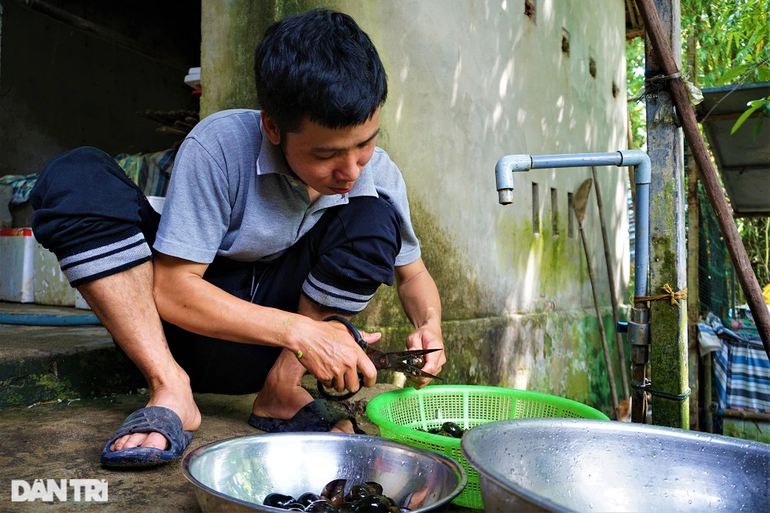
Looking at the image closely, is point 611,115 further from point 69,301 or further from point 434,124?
point 69,301

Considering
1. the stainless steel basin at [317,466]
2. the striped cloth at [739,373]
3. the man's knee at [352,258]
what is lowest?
the striped cloth at [739,373]

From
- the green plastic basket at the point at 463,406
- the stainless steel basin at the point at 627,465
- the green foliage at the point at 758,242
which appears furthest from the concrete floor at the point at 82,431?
the green foliage at the point at 758,242

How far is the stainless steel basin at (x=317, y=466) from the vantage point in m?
1.19

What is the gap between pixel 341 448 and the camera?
1329 mm

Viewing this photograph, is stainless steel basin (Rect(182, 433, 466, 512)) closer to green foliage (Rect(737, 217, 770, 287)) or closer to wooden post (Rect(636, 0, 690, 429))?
wooden post (Rect(636, 0, 690, 429))

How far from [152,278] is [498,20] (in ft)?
11.9

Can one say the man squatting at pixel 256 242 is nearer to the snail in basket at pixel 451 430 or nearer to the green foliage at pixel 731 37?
the snail in basket at pixel 451 430

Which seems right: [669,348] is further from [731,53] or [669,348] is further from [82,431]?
[731,53]

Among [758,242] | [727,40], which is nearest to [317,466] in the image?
[727,40]

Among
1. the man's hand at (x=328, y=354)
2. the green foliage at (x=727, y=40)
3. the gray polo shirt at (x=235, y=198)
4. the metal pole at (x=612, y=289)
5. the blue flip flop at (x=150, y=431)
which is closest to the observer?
the blue flip flop at (x=150, y=431)

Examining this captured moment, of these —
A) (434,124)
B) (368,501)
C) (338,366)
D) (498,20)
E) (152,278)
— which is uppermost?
(498,20)

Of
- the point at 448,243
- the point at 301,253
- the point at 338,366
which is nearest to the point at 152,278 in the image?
the point at 301,253

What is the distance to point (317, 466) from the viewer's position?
4.30ft

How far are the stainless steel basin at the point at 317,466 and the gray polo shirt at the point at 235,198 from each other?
0.56 metres
